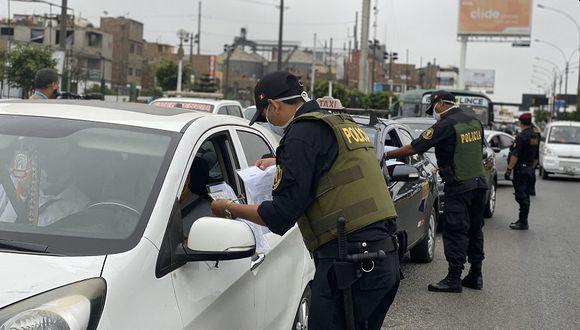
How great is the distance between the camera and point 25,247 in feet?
8.36

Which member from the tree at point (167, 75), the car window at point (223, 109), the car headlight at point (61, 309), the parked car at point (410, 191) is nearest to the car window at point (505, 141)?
the car window at point (223, 109)

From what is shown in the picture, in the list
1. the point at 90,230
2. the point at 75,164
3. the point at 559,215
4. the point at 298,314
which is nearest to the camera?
the point at 90,230

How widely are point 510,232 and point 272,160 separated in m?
8.68

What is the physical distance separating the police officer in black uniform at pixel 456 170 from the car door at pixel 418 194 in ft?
1.63

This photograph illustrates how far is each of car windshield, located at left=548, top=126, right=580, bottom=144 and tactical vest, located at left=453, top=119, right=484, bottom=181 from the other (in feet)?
58.4

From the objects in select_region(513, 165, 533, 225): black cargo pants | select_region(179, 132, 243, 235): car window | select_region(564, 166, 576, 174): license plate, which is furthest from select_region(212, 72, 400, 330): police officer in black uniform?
select_region(564, 166, 576, 174): license plate

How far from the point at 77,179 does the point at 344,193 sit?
1.14 m

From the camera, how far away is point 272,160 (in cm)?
360

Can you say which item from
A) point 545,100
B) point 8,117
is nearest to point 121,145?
point 8,117

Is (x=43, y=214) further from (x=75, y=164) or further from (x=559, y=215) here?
(x=559, y=215)

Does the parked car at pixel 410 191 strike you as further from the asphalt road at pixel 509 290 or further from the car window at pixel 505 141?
the car window at pixel 505 141

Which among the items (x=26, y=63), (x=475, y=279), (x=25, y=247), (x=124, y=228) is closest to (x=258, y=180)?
(x=124, y=228)

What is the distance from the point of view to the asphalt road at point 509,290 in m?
6.18

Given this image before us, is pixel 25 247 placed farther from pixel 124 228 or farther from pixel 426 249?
pixel 426 249
